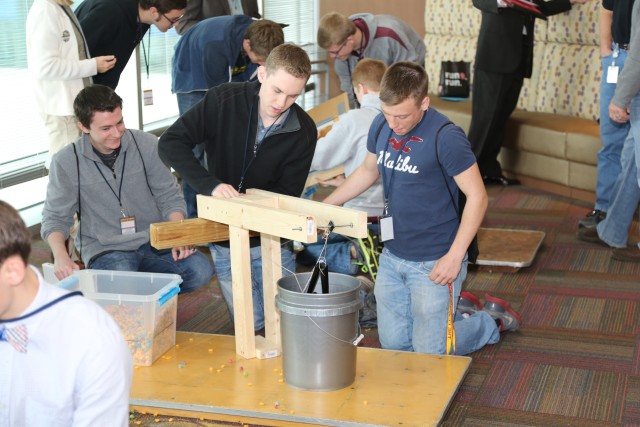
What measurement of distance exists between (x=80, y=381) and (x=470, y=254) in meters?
1.98

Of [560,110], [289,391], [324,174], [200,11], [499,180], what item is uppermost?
[200,11]

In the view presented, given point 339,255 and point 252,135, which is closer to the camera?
point 252,135

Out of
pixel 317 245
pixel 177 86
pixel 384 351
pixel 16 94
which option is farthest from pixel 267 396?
pixel 16 94

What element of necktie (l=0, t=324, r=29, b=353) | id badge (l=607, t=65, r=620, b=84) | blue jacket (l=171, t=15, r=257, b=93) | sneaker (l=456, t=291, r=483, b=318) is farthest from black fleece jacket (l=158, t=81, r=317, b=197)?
id badge (l=607, t=65, r=620, b=84)

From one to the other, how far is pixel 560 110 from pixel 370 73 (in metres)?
3.42

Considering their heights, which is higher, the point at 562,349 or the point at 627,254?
the point at 562,349

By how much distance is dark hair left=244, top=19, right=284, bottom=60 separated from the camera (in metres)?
5.02

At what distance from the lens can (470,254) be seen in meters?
3.53

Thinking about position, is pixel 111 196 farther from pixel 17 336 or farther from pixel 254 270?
pixel 17 336

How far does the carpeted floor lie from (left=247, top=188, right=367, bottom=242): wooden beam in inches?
31.7

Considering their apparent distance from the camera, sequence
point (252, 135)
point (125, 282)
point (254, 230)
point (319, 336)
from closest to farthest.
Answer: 1. point (319, 336)
2. point (254, 230)
3. point (252, 135)
4. point (125, 282)

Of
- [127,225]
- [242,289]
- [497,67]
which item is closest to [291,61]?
[242,289]

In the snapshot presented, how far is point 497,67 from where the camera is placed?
688cm

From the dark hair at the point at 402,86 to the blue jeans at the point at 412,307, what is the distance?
640 millimetres
